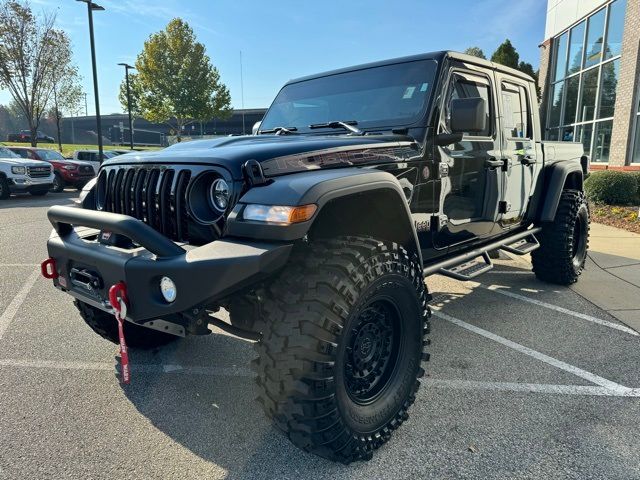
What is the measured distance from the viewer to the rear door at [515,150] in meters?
4.05

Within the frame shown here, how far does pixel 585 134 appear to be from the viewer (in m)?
15.3

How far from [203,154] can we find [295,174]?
0.49 meters

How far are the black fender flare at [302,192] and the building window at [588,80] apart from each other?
13115 millimetres

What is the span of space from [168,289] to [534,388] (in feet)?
7.80

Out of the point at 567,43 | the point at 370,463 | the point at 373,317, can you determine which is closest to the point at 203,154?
the point at 373,317

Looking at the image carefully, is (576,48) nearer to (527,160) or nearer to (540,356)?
(527,160)

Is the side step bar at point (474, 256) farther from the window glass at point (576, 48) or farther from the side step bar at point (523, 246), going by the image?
the window glass at point (576, 48)

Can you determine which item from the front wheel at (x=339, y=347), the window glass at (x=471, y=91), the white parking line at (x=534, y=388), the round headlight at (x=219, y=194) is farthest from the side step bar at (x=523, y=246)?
the round headlight at (x=219, y=194)

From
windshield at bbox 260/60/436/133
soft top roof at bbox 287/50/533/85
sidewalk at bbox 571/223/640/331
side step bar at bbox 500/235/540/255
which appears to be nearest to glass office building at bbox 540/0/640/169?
sidewalk at bbox 571/223/640/331

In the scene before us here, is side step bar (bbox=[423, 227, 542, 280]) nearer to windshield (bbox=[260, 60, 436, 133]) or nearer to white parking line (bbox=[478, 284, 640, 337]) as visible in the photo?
white parking line (bbox=[478, 284, 640, 337])

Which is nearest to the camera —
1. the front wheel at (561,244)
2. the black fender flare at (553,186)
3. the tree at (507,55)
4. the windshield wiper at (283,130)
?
the windshield wiper at (283,130)

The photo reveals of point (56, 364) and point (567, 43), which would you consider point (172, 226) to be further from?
point (567, 43)

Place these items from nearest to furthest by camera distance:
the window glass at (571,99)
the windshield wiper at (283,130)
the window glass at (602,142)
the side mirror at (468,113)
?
1. the side mirror at (468,113)
2. the windshield wiper at (283,130)
3. the window glass at (602,142)
4. the window glass at (571,99)

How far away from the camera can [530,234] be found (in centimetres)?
469
